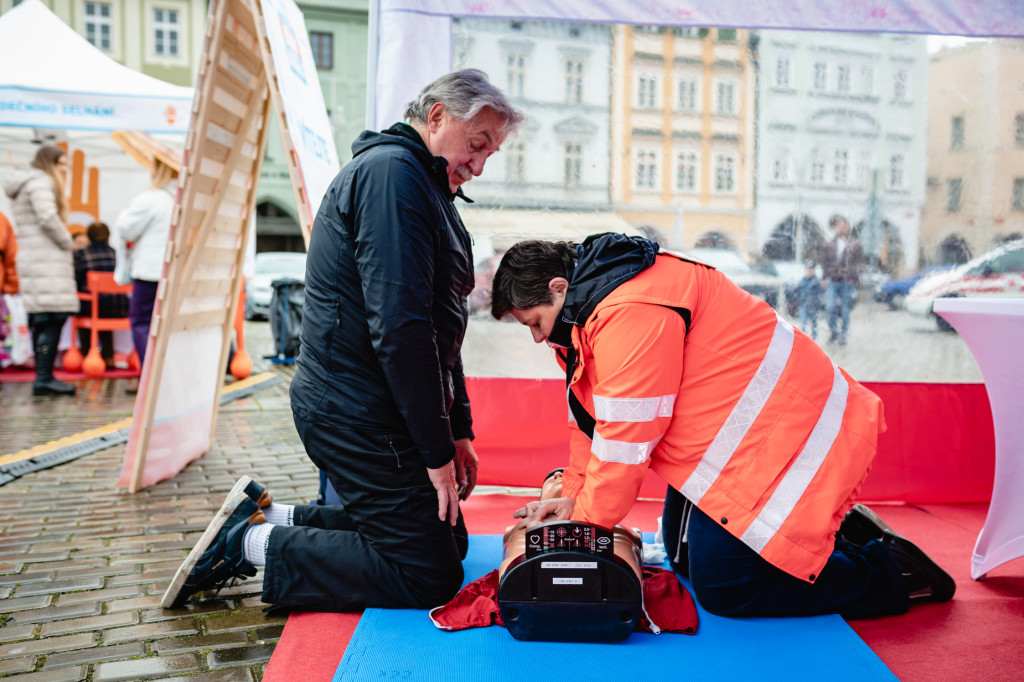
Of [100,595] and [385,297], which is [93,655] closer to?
[100,595]

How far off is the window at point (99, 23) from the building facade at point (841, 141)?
26645mm

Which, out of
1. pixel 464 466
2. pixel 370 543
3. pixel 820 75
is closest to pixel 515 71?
pixel 820 75

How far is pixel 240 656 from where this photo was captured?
2.43 metres

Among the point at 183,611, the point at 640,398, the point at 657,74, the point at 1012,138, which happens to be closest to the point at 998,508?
the point at 640,398

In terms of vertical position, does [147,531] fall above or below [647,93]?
below

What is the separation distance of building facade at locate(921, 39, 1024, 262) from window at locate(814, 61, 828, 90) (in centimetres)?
50

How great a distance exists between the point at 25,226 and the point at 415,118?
5.68 metres

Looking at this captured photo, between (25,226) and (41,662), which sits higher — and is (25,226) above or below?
above

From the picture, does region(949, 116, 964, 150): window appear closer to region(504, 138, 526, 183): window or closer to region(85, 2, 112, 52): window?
region(504, 138, 526, 183): window

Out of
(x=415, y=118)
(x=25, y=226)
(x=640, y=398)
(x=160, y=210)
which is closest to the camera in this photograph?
(x=640, y=398)

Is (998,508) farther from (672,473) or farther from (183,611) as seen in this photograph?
(183,611)

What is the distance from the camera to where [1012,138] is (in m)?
3.96

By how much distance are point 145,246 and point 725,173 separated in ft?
14.9

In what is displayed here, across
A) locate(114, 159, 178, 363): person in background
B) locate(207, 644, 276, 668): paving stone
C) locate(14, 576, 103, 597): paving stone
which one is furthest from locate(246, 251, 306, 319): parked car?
locate(207, 644, 276, 668): paving stone
